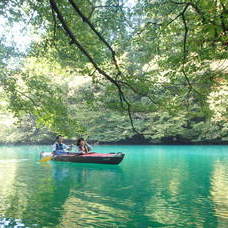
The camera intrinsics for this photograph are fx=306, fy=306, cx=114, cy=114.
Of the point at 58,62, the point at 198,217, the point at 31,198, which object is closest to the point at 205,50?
the point at 198,217

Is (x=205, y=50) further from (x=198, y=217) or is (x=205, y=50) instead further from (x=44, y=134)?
(x=44, y=134)

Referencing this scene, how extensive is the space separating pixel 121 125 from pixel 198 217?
20393 mm

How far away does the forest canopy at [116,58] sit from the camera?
3482mm

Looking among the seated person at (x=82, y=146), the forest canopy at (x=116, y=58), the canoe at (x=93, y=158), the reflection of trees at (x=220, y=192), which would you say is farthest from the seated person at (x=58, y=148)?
the reflection of trees at (x=220, y=192)

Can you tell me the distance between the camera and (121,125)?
25.5 metres

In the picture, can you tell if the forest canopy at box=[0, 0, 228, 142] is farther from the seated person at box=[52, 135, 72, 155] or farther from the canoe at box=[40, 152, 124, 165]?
the seated person at box=[52, 135, 72, 155]

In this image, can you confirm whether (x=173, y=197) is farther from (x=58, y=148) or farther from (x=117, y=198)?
(x=58, y=148)

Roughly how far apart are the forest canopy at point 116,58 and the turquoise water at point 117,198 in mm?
1448

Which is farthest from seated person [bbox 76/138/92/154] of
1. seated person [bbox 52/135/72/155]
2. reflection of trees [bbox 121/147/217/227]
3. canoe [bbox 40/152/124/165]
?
reflection of trees [bbox 121/147/217/227]

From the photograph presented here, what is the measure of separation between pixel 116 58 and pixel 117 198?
402cm

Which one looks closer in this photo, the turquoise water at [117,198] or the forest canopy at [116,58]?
the forest canopy at [116,58]

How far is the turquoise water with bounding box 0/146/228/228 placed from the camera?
499 cm

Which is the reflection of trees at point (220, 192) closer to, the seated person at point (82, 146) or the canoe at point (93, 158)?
the canoe at point (93, 158)

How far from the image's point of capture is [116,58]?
8711 mm
